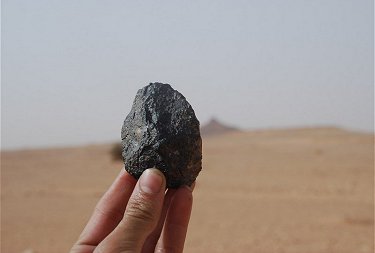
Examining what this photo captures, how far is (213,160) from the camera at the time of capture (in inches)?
1049

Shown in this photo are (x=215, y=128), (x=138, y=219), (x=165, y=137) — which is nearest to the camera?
(x=138, y=219)

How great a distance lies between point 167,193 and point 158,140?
0.38 meters

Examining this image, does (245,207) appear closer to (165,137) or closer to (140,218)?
(165,137)

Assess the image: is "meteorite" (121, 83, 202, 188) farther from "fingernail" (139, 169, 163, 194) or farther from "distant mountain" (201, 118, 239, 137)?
"distant mountain" (201, 118, 239, 137)

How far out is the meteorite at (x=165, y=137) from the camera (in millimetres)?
3336

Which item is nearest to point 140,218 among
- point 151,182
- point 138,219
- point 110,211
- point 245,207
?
point 138,219

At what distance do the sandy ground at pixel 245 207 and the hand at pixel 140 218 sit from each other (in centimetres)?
565

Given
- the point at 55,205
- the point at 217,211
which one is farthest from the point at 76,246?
the point at 55,205

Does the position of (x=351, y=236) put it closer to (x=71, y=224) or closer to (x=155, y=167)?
(x=71, y=224)

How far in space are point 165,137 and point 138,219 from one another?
685 mm

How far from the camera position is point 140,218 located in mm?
2818

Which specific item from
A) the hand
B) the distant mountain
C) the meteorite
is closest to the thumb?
the hand

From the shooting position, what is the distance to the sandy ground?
9289 millimetres

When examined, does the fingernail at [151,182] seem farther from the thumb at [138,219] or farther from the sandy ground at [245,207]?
the sandy ground at [245,207]
